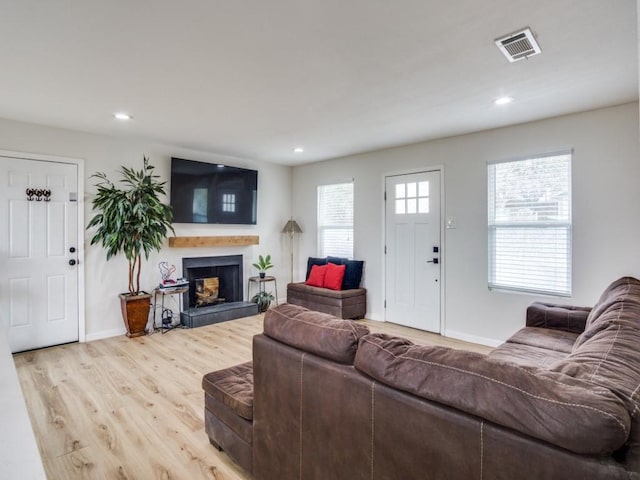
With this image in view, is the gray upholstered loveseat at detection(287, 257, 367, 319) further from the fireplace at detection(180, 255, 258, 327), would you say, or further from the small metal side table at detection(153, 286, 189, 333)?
the small metal side table at detection(153, 286, 189, 333)

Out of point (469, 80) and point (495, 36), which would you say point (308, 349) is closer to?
point (495, 36)

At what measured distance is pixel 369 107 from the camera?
3279 mm

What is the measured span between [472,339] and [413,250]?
1303 millimetres

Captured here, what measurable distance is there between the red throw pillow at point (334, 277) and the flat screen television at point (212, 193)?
1.52 metres

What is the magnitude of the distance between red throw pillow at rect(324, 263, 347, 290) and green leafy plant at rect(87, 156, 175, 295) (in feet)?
7.76

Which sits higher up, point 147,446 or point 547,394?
point 547,394

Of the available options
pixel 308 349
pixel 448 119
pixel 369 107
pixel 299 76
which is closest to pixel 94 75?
pixel 299 76

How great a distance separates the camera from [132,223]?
4090 mm

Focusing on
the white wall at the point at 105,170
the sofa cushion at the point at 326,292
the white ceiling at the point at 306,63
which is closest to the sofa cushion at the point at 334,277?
the sofa cushion at the point at 326,292

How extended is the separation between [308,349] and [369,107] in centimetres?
253

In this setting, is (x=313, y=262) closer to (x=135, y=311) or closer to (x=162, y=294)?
(x=162, y=294)

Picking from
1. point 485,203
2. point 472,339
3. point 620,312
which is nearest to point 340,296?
point 472,339

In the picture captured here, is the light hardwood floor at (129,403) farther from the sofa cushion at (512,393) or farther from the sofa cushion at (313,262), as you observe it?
the sofa cushion at (313,262)

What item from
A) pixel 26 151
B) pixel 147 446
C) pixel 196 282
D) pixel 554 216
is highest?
pixel 26 151
